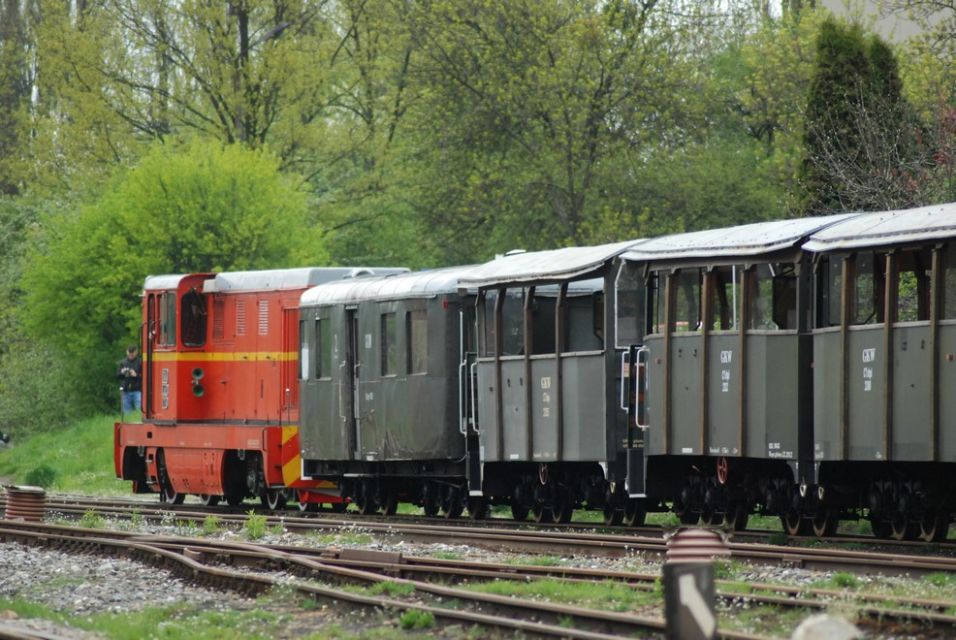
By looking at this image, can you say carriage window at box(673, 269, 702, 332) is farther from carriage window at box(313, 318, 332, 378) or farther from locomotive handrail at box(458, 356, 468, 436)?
carriage window at box(313, 318, 332, 378)

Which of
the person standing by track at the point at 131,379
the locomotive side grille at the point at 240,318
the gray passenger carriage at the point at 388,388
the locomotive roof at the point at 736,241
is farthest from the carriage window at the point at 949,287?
the person standing by track at the point at 131,379

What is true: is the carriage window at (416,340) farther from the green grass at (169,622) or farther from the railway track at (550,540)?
the green grass at (169,622)

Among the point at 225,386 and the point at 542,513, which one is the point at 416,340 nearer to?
the point at 542,513

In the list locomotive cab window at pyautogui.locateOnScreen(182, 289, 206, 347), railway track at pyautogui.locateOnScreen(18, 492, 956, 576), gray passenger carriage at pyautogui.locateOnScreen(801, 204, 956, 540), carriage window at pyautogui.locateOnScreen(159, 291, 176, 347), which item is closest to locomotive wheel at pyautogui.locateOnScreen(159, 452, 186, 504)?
railway track at pyautogui.locateOnScreen(18, 492, 956, 576)

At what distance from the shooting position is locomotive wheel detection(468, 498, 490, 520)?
22.5m

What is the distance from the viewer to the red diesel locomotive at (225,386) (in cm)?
2588

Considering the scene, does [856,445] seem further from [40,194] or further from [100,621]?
[40,194]

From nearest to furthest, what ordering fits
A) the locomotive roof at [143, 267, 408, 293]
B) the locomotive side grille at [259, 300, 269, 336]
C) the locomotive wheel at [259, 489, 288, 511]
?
1. the locomotive roof at [143, 267, 408, 293]
2. the locomotive wheel at [259, 489, 288, 511]
3. the locomotive side grille at [259, 300, 269, 336]

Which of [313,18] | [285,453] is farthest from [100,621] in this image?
[313,18]

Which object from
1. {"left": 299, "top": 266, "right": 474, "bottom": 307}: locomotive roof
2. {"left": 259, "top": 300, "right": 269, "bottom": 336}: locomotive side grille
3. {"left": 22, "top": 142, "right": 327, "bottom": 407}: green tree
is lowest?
{"left": 259, "top": 300, "right": 269, "bottom": 336}: locomotive side grille

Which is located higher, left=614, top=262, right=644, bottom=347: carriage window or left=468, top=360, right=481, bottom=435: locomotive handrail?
left=614, top=262, right=644, bottom=347: carriage window

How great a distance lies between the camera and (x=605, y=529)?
19469 mm

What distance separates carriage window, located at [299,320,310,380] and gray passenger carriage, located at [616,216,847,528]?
730 cm

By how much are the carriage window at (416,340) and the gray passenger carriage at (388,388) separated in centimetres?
1
